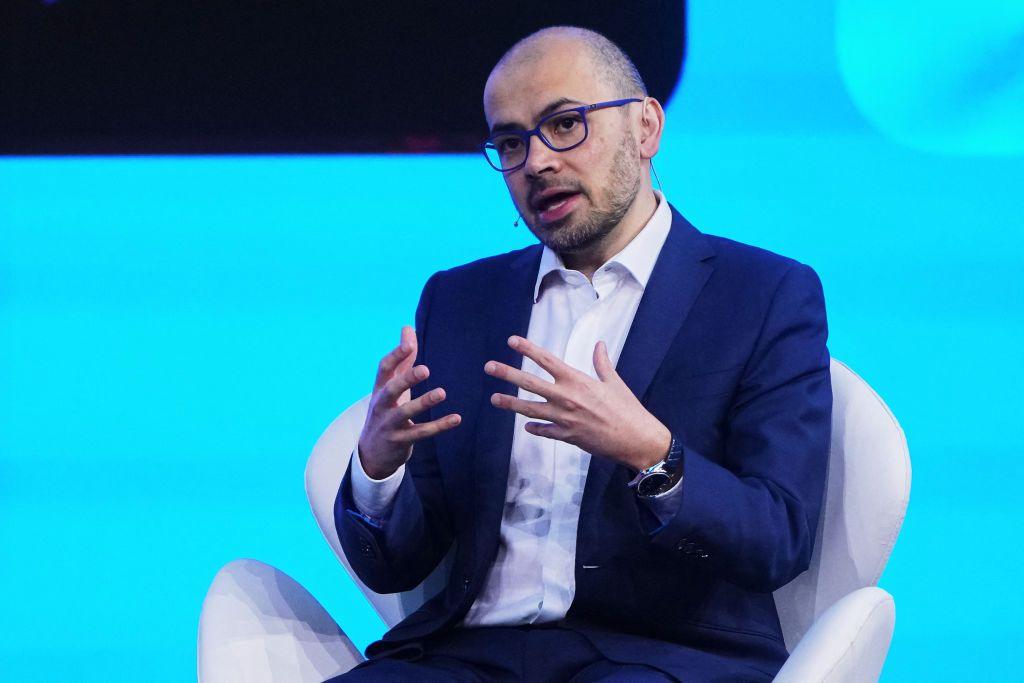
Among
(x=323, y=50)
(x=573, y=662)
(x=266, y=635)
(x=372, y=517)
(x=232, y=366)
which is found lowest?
(x=573, y=662)

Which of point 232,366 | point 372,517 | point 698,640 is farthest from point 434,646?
point 232,366

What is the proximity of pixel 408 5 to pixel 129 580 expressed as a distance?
150cm

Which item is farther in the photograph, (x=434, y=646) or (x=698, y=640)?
(x=434, y=646)

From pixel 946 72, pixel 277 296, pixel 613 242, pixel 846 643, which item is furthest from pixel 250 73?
pixel 846 643

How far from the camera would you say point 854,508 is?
1676 mm

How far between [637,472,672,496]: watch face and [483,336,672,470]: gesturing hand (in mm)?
17

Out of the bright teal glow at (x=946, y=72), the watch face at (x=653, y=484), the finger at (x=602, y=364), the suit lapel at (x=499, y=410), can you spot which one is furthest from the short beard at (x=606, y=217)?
the bright teal glow at (x=946, y=72)

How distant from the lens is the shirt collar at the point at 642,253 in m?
1.82

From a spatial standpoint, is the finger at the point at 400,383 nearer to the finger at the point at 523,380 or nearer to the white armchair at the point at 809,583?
the finger at the point at 523,380

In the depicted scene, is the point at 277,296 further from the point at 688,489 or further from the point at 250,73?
the point at 688,489

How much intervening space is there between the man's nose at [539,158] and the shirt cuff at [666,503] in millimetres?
574

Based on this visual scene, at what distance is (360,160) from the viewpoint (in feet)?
8.86

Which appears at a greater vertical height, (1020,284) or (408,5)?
(408,5)

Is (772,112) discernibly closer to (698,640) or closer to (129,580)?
(698,640)
